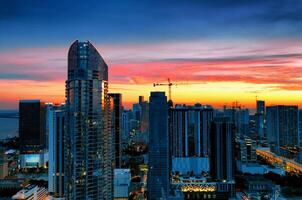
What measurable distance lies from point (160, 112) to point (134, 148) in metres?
9.18

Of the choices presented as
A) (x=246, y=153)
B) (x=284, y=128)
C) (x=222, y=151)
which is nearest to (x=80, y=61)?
(x=222, y=151)

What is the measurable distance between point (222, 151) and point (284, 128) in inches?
377

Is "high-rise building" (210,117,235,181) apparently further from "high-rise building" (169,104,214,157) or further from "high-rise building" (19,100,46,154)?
"high-rise building" (19,100,46,154)

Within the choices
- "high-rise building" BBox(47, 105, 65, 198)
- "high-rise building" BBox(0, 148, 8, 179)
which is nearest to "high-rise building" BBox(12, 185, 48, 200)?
"high-rise building" BBox(47, 105, 65, 198)

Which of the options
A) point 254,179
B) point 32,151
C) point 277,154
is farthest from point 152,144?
point 277,154

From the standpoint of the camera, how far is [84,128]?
6219 mm

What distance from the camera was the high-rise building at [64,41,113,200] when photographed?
240 inches

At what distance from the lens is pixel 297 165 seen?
18984mm

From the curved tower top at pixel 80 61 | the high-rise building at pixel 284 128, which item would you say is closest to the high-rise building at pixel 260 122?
the high-rise building at pixel 284 128

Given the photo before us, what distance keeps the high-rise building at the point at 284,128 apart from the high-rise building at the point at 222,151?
864 cm

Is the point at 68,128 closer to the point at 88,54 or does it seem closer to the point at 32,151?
the point at 88,54

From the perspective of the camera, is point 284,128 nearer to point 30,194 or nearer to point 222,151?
point 222,151

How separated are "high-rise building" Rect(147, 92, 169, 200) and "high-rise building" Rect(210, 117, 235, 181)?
217cm

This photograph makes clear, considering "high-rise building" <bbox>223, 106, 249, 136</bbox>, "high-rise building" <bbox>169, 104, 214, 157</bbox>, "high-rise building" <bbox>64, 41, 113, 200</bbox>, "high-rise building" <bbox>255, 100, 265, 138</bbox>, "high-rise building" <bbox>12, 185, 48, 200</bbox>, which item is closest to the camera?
"high-rise building" <bbox>64, 41, 113, 200</bbox>
